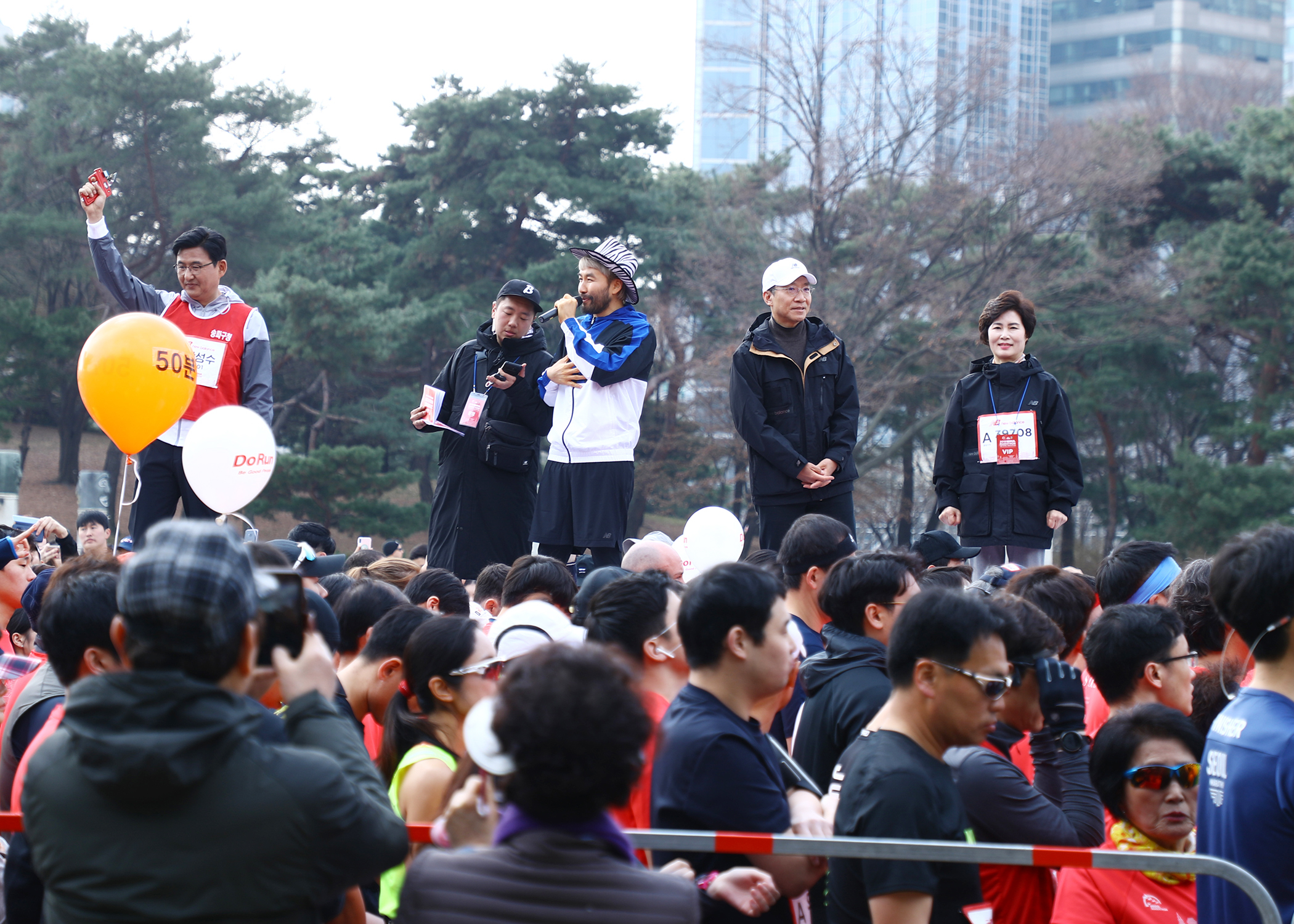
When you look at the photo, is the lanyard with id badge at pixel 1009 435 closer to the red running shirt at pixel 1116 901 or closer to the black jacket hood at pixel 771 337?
the black jacket hood at pixel 771 337

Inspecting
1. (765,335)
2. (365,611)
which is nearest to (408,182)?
(765,335)

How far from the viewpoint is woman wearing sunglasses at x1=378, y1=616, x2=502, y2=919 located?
9.27 ft

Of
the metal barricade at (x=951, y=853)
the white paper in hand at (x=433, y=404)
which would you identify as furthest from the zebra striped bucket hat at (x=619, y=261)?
the metal barricade at (x=951, y=853)

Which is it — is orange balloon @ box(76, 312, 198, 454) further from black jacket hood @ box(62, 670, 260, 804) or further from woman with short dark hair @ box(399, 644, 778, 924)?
woman with short dark hair @ box(399, 644, 778, 924)

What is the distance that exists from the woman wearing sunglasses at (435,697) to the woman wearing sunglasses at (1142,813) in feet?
4.56

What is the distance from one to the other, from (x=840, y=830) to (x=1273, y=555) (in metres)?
1.01

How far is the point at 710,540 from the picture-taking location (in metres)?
6.28

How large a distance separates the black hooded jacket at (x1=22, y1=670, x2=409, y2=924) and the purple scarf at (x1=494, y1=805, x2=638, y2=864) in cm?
24

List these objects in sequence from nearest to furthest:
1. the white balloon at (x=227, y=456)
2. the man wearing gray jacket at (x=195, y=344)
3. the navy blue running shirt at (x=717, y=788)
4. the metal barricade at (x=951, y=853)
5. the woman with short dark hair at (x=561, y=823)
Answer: the woman with short dark hair at (x=561, y=823) → the metal barricade at (x=951, y=853) → the navy blue running shirt at (x=717, y=788) → the white balloon at (x=227, y=456) → the man wearing gray jacket at (x=195, y=344)

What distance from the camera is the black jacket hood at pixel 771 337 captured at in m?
6.71

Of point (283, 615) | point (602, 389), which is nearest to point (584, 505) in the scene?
point (602, 389)

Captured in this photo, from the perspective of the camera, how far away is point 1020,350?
22.2 feet

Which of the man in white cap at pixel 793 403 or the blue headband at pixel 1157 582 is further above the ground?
the man in white cap at pixel 793 403

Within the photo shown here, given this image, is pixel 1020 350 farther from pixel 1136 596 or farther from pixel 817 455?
pixel 1136 596
